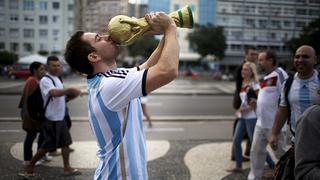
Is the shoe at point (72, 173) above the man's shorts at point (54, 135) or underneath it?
underneath

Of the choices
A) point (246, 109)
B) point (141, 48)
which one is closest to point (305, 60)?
point (246, 109)

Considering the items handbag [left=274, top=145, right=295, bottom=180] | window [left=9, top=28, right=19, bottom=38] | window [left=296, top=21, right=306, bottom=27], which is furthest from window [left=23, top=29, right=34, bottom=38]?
window [left=296, top=21, right=306, bottom=27]

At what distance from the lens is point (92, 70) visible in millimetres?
2141

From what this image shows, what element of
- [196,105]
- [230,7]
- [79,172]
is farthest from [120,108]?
[196,105]

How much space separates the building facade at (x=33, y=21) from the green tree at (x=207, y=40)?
3627cm

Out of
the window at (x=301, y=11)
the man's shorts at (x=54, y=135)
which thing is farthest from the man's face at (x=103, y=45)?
the window at (x=301, y=11)

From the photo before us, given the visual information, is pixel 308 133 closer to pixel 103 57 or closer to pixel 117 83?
pixel 117 83

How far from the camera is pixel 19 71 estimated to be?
6.28 meters

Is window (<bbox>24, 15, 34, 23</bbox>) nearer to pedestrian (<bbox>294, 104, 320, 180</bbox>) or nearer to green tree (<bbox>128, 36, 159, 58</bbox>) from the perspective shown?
pedestrian (<bbox>294, 104, 320, 180</bbox>)

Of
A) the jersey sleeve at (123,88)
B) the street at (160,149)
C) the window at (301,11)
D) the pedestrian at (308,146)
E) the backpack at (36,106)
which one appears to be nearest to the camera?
the pedestrian at (308,146)

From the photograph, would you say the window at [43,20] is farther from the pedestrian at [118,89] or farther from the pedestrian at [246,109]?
the pedestrian at [118,89]

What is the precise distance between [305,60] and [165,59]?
7.01ft

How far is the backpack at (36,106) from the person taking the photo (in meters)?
5.10

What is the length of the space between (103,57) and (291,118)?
A: 91.5 inches
